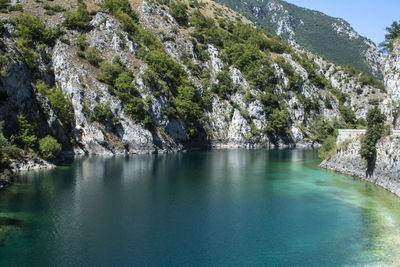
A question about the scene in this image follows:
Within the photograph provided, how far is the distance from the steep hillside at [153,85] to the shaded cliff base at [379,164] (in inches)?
1983

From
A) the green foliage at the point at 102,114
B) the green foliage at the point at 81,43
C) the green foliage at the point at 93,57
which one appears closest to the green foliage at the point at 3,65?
the green foliage at the point at 102,114

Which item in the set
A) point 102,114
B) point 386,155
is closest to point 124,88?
point 102,114

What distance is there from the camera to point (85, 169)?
62219 mm

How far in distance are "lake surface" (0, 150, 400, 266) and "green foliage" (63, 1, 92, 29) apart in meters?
61.8

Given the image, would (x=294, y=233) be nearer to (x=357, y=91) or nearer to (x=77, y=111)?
(x=77, y=111)

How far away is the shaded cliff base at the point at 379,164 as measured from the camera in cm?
4662

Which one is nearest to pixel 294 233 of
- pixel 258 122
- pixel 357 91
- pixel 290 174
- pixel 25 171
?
pixel 290 174

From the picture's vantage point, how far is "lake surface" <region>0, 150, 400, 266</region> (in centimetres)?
2564

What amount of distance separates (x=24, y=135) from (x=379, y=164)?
6193cm

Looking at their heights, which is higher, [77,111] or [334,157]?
[77,111]

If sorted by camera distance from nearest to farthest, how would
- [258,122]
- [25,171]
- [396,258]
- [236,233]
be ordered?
1. [396,258]
2. [236,233]
3. [25,171]
4. [258,122]

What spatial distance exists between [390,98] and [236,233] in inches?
1798

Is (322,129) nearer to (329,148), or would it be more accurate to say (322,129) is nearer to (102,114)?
(329,148)

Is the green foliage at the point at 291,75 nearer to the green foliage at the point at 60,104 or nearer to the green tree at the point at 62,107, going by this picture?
the green tree at the point at 62,107
